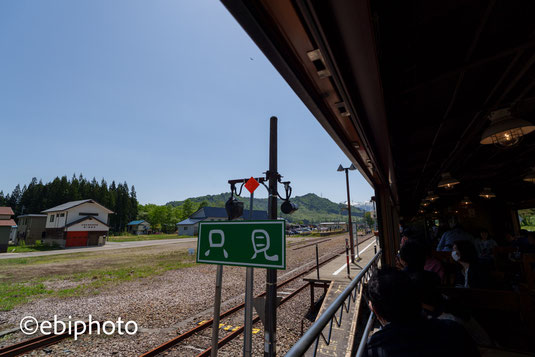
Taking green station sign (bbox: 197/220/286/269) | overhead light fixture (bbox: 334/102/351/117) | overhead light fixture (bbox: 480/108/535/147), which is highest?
overhead light fixture (bbox: 480/108/535/147)

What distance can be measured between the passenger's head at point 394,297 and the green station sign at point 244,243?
2.24ft

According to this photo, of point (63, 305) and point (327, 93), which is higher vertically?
point (327, 93)

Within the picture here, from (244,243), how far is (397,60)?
7.07ft

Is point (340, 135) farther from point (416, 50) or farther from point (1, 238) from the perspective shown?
point (1, 238)

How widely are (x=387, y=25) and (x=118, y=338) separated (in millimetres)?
8182

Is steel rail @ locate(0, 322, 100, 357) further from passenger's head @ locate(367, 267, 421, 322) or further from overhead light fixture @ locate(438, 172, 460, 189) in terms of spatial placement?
overhead light fixture @ locate(438, 172, 460, 189)

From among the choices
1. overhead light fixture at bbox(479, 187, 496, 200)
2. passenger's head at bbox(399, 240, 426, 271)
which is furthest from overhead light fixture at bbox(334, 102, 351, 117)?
overhead light fixture at bbox(479, 187, 496, 200)

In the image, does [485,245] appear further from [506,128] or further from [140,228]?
[140,228]

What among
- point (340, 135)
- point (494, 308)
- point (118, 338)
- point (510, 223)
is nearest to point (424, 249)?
point (494, 308)

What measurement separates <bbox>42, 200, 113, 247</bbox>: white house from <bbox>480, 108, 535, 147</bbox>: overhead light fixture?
4138cm

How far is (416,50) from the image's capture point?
197 centimetres

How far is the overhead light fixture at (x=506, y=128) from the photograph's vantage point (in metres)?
2.67

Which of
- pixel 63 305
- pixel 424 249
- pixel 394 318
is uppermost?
pixel 424 249

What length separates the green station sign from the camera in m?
1.88
